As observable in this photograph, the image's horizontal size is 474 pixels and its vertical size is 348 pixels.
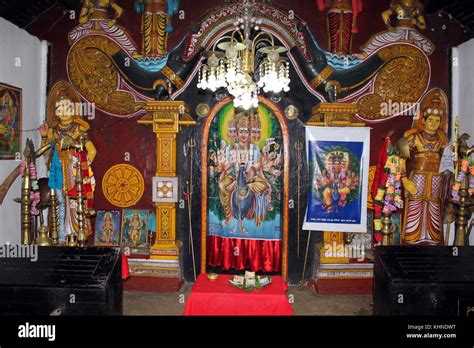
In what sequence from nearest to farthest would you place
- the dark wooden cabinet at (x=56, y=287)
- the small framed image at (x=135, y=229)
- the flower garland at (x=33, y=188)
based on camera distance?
the dark wooden cabinet at (x=56, y=287), the flower garland at (x=33, y=188), the small framed image at (x=135, y=229)

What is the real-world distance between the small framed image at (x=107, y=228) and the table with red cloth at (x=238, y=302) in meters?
3.04

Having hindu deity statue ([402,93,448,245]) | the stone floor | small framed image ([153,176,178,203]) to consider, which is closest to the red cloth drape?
the stone floor

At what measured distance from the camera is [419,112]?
7.59 m

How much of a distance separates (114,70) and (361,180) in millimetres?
4869

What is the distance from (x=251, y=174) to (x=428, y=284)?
3.87 meters

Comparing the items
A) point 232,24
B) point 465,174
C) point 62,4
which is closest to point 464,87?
point 465,174

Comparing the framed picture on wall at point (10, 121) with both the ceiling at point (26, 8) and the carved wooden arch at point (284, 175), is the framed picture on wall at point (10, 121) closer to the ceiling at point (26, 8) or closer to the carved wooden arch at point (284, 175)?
the ceiling at point (26, 8)

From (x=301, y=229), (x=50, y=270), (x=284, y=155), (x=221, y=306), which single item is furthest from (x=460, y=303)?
(x=50, y=270)

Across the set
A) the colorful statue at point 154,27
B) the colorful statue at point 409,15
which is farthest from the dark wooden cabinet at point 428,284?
the colorful statue at point 154,27

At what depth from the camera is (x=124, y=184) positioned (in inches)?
310

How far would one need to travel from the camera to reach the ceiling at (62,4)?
6.78 metres

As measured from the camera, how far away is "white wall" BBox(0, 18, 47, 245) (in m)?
6.84

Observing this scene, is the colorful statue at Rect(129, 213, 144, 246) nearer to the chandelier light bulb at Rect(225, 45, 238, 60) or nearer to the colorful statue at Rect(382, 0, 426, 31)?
the chandelier light bulb at Rect(225, 45, 238, 60)

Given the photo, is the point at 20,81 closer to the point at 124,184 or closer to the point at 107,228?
the point at 124,184
